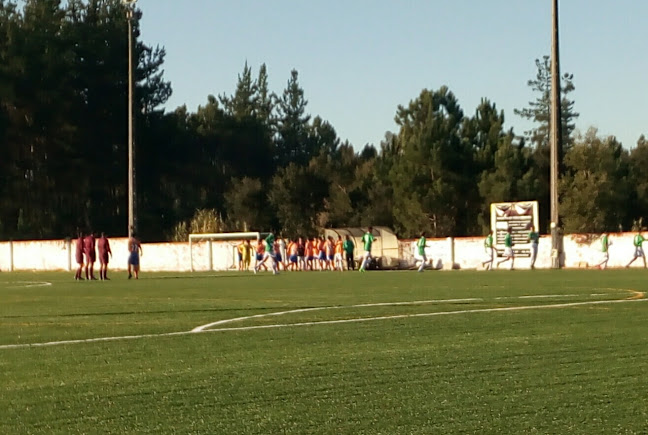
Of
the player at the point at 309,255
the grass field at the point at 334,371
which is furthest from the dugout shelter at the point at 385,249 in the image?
the grass field at the point at 334,371

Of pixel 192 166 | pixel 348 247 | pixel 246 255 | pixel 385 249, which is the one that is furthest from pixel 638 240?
pixel 192 166

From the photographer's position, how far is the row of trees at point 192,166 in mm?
67125

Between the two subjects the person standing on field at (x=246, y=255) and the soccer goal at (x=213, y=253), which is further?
the soccer goal at (x=213, y=253)

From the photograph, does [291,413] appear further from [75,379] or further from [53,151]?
[53,151]

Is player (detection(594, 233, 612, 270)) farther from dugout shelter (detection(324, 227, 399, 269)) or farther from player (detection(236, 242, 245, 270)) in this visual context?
player (detection(236, 242, 245, 270))

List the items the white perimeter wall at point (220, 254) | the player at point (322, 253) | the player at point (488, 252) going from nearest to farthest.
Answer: the white perimeter wall at point (220, 254)
the player at point (488, 252)
the player at point (322, 253)

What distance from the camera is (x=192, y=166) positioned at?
91.4m

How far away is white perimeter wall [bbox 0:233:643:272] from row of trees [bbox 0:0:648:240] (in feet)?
27.7

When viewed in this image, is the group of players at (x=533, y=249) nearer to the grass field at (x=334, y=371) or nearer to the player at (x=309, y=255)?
the player at (x=309, y=255)

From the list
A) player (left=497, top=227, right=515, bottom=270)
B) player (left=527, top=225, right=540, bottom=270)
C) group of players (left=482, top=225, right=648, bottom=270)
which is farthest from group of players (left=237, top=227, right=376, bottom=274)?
player (left=527, top=225, right=540, bottom=270)

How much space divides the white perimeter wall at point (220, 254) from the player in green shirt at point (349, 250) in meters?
2.36

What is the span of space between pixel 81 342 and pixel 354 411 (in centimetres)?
A: 614

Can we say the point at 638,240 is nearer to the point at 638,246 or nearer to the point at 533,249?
the point at 638,246

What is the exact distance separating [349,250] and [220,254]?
8052 mm
